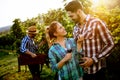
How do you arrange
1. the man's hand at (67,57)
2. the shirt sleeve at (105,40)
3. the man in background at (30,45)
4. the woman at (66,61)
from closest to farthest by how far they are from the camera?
the shirt sleeve at (105,40)
the man's hand at (67,57)
the woman at (66,61)
the man in background at (30,45)

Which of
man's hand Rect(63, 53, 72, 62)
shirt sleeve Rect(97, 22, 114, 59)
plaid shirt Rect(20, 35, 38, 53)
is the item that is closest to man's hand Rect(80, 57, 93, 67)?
shirt sleeve Rect(97, 22, 114, 59)

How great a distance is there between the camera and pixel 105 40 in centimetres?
369

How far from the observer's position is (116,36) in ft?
18.0

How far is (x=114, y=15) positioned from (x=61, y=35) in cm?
183

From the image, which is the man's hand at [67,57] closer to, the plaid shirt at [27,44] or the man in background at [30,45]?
the man in background at [30,45]

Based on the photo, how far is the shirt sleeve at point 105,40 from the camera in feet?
12.0

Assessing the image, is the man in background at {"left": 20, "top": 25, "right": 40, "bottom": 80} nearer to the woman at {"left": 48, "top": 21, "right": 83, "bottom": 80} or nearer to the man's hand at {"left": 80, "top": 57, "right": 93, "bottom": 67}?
the woman at {"left": 48, "top": 21, "right": 83, "bottom": 80}

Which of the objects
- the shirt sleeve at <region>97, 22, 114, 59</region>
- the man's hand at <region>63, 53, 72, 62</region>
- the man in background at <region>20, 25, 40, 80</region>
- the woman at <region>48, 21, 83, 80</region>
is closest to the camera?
the shirt sleeve at <region>97, 22, 114, 59</region>

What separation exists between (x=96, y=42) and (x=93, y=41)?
0.15ft

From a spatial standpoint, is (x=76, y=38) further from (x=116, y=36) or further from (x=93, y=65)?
(x=116, y=36)

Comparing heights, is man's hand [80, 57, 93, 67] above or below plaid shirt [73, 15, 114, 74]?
below

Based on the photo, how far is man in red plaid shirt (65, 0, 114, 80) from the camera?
3.69 metres

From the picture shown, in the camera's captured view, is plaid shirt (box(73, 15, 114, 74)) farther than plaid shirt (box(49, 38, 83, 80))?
No

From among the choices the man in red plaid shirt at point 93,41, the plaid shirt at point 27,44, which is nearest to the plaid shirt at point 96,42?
the man in red plaid shirt at point 93,41
